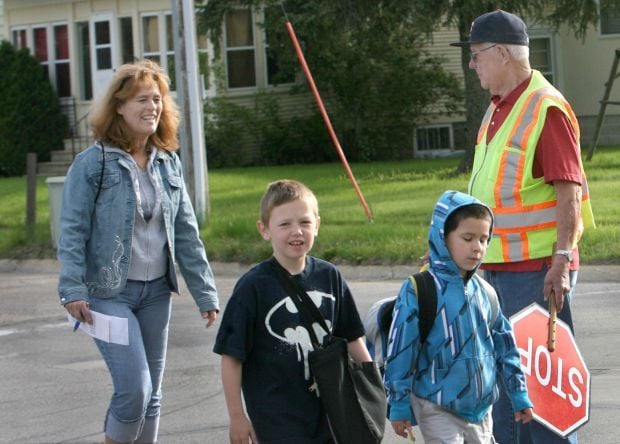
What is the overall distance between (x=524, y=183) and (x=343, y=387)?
144 cm

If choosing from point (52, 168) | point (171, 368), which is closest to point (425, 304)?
point (171, 368)

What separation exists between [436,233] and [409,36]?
25.8m

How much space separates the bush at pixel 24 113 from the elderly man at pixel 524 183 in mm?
26110

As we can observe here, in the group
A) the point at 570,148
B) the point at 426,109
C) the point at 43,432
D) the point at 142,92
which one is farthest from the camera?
the point at 426,109

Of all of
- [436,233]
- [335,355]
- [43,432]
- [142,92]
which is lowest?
[43,432]

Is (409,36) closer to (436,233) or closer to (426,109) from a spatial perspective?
(426,109)

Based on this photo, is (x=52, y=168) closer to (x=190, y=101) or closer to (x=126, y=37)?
(x=126, y=37)

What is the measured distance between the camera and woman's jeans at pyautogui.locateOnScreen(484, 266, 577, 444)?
546 cm

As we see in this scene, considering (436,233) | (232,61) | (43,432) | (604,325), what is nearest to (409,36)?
(232,61)

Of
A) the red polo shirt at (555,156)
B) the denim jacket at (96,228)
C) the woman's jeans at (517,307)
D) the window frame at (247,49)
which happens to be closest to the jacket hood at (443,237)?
the red polo shirt at (555,156)

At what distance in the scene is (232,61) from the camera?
107ft

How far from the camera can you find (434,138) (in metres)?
33.3

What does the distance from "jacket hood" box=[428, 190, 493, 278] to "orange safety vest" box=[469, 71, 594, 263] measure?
2.34ft

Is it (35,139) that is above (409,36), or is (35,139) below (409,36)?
below
